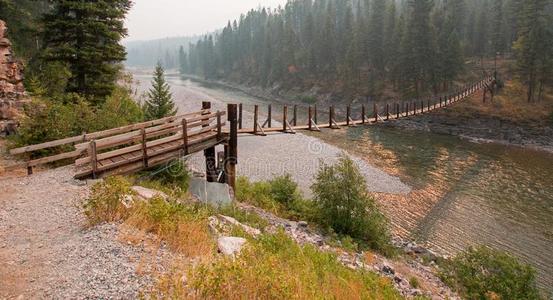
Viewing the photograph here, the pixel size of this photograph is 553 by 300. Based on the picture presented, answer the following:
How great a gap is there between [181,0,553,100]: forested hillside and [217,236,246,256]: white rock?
57316 mm

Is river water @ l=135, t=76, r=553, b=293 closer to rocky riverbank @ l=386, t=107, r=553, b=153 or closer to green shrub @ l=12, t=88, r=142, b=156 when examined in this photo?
rocky riverbank @ l=386, t=107, r=553, b=153

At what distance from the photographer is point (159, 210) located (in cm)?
852

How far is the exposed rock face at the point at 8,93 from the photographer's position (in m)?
17.6

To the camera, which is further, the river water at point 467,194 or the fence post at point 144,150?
the river water at point 467,194

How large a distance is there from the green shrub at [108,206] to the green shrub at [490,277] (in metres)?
12.6

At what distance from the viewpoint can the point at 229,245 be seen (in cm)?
854

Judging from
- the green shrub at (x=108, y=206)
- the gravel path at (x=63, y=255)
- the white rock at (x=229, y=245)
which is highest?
the green shrub at (x=108, y=206)

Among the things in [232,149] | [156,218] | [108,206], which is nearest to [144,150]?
Answer: [108,206]

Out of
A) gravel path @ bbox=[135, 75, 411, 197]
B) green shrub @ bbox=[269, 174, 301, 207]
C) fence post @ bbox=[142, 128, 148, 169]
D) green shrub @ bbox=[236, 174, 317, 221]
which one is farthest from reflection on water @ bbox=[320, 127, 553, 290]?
fence post @ bbox=[142, 128, 148, 169]

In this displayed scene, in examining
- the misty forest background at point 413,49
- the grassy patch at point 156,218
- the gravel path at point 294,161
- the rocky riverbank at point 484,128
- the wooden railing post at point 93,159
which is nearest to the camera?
the grassy patch at point 156,218

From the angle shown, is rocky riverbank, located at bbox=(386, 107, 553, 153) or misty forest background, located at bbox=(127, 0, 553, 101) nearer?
rocky riverbank, located at bbox=(386, 107, 553, 153)

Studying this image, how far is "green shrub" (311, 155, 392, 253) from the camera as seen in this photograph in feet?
55.1

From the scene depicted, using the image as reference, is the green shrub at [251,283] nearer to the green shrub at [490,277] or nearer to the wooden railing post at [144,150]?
the wooden railing post at [144,150]

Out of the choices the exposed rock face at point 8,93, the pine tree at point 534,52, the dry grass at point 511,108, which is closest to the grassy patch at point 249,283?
the exposed rock face at point 8,93
